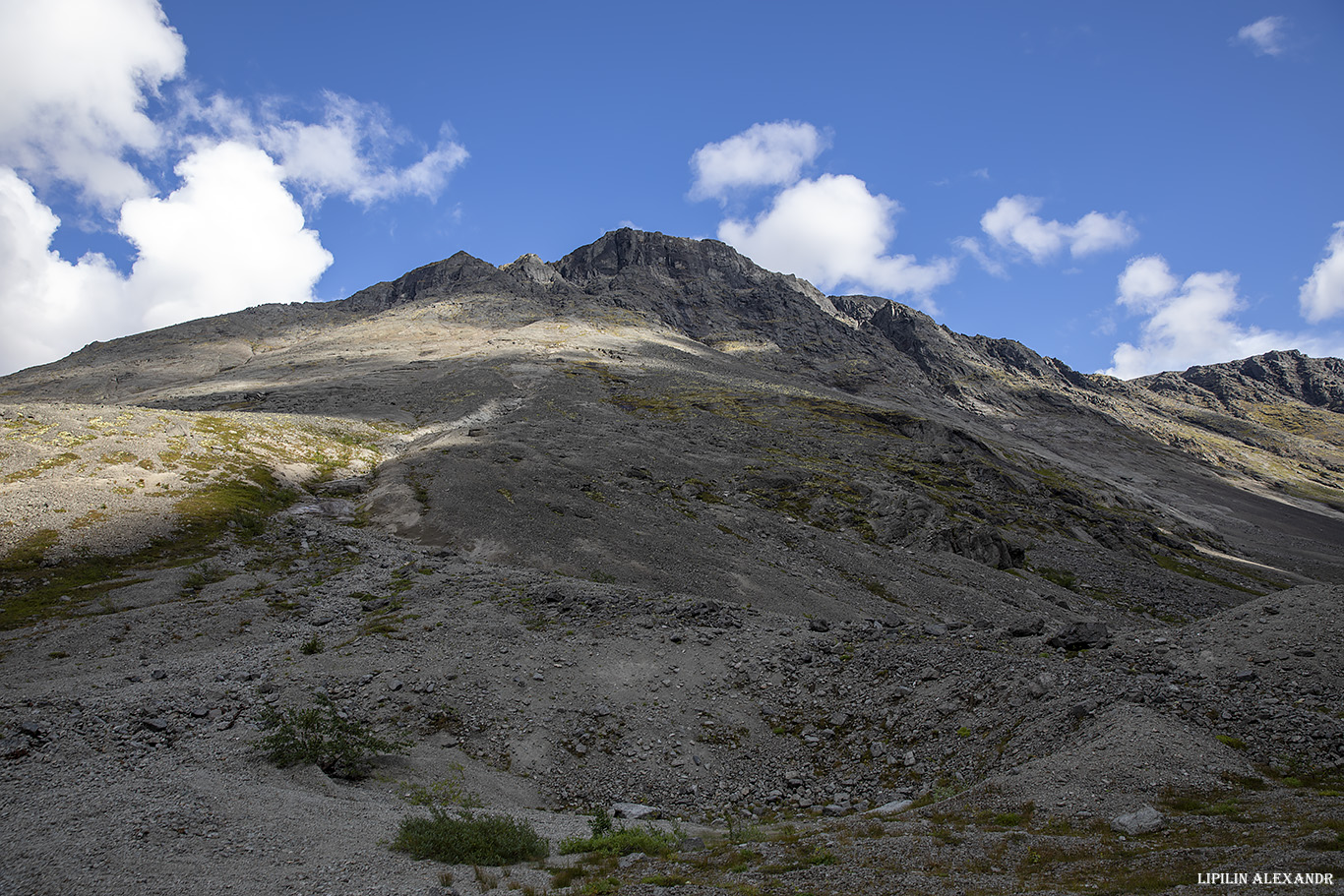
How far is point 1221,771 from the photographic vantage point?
47.0ft

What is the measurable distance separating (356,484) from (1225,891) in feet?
203

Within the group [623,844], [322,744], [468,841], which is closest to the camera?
[468,841]

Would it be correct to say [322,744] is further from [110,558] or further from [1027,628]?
[110,558]

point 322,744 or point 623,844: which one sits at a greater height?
point 322,744

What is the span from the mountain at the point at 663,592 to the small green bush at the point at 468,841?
428 centimetres

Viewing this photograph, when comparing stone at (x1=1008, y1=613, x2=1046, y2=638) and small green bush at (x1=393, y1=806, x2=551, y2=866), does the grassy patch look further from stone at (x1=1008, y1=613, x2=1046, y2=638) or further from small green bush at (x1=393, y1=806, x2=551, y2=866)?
stone at (x1=1008, y1=613, x2=1046, y2=638)

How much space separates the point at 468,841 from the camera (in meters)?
13.9

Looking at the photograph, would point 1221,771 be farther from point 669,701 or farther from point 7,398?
point 7,398

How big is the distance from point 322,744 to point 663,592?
21.7 m

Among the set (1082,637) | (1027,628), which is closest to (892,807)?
(1082,637)

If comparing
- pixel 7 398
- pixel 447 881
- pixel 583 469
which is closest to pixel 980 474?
pixel 583 469

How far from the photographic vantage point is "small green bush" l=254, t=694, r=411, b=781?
17703 mm

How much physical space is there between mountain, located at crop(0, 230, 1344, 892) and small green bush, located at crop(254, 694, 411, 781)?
137 centimetres

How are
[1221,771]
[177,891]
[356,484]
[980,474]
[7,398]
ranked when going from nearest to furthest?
[177,891] → [1221,771] → [356,484] → [980,474] → [7,398]
